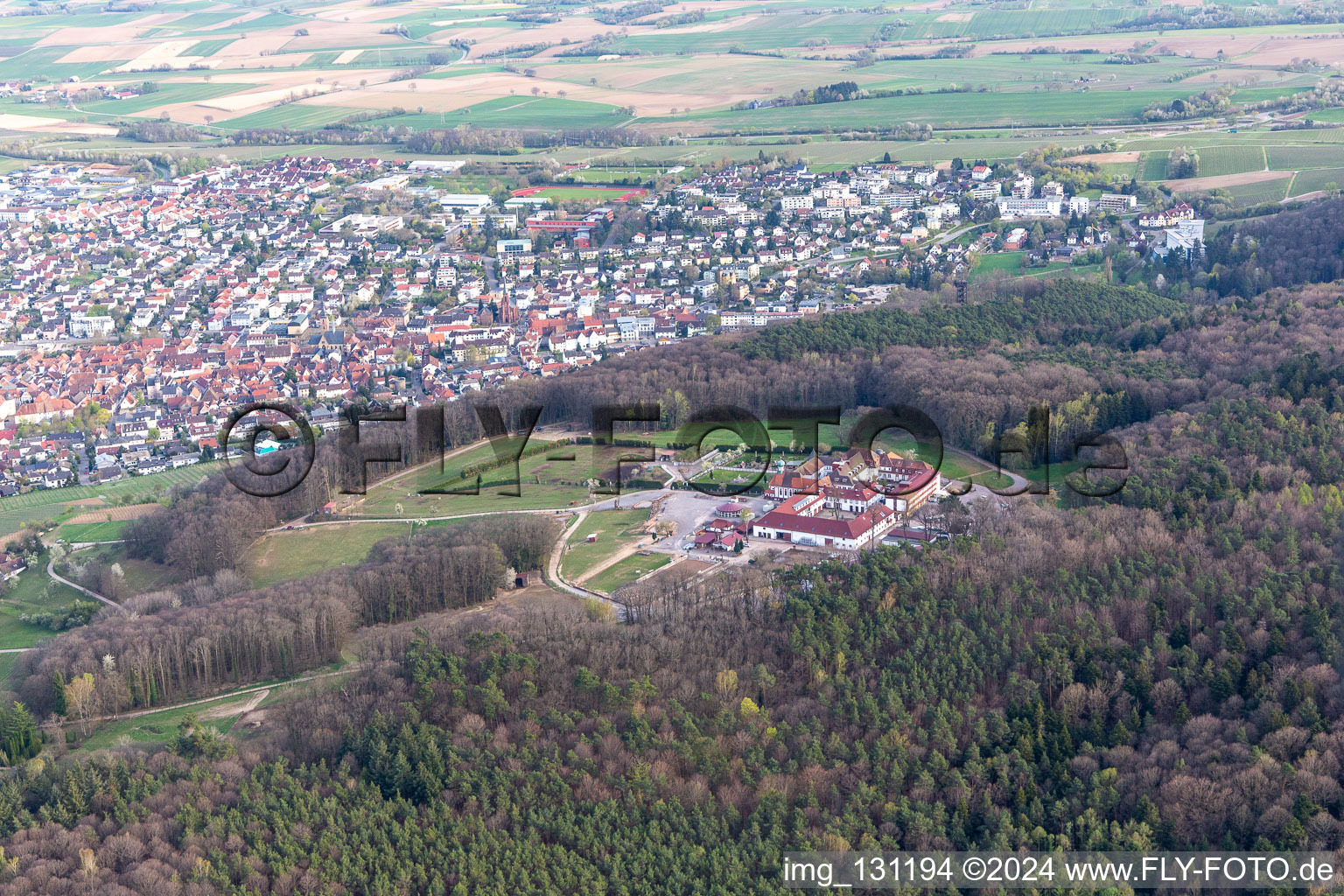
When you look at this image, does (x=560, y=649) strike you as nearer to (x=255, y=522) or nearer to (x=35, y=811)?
(x=35, y=811)

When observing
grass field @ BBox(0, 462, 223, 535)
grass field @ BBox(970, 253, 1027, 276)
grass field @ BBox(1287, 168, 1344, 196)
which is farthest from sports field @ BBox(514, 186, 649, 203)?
grass field @ BBox(0, 462, 223, 535)

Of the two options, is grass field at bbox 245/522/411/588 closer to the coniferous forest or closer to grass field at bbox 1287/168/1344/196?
the coniferous forest

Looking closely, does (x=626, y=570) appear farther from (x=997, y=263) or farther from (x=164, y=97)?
(x=164, y=97)

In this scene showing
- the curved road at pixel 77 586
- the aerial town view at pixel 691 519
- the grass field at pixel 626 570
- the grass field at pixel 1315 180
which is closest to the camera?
the aerial town view at pixel 691 519

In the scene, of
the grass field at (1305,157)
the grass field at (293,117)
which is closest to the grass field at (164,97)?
the grass field at (293,117)

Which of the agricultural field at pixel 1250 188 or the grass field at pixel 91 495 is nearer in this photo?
the grass field at pixel 91 495

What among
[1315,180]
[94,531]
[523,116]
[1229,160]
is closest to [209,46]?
[523,116]

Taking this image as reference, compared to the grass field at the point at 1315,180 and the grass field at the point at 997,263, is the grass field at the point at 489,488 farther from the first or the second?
the grass field at the point at 1315,180
